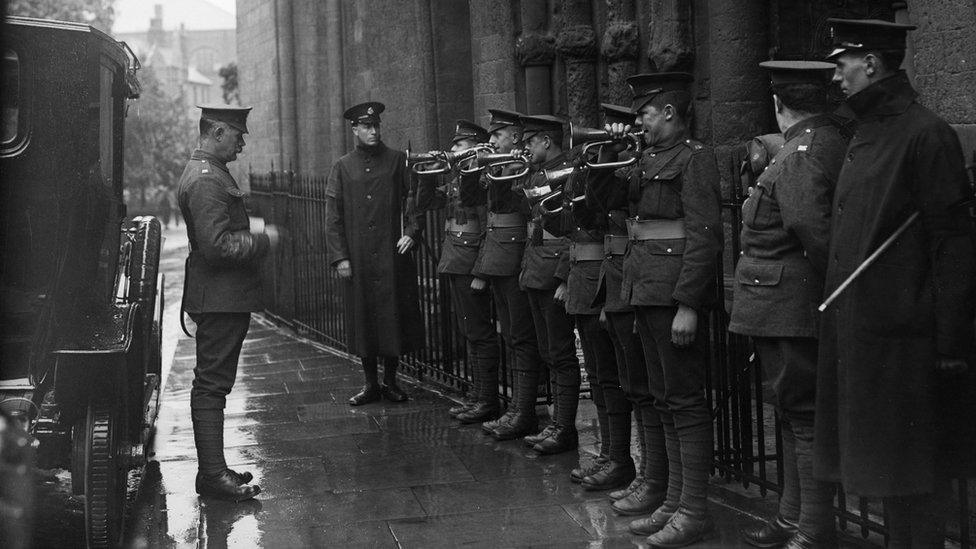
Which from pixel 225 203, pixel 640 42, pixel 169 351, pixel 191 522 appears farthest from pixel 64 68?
pixel 169 351

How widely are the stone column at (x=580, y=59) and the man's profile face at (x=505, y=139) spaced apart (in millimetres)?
3079

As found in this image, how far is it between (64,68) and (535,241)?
2.85 m

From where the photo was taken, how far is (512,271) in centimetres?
801

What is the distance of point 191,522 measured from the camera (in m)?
6.46

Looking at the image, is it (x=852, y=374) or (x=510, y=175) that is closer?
(x=852, y=374)

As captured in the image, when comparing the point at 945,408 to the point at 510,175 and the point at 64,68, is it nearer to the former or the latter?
the point at 510,175

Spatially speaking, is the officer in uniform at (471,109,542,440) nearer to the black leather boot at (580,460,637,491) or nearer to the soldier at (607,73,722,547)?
the black leather boot at (580,460,637,491)

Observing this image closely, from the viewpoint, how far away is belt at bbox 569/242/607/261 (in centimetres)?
668

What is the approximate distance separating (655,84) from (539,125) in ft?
5.46

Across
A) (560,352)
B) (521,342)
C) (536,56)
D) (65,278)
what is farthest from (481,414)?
(536,56)

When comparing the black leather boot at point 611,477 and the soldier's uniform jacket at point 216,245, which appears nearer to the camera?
the black leather boot at point 611,477

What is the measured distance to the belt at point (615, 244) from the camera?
624 centimetres

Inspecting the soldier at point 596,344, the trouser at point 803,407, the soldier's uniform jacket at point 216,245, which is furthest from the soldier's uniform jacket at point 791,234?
the soldier's uniform jacket at point 216,245

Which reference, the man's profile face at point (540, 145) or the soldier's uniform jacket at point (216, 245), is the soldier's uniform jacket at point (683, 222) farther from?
the soldier's uniform jacket at point (216, 245)
